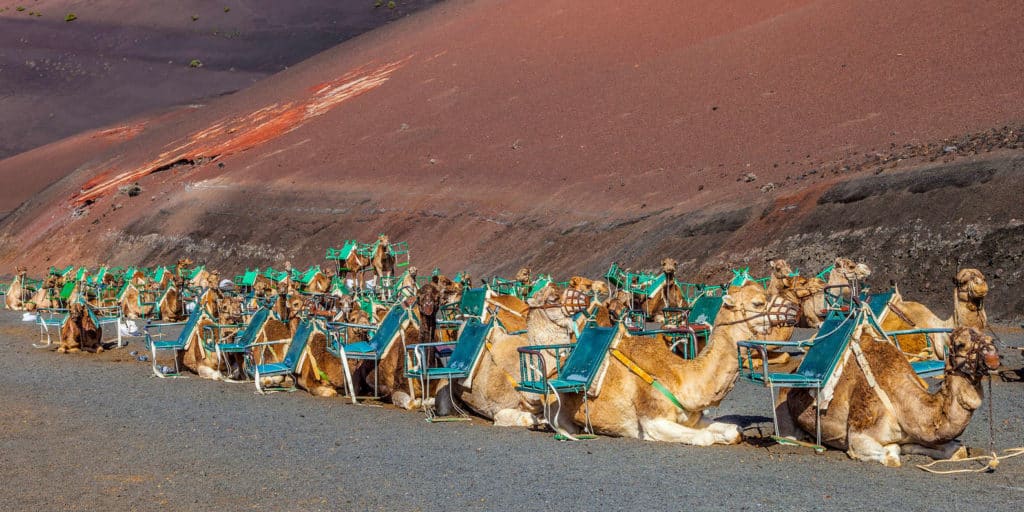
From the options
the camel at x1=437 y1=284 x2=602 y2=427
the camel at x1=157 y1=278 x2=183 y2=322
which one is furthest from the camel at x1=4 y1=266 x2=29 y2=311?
the camel at x1=437 y1=284 x2=602 y2=427

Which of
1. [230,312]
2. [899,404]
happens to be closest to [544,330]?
[899,404]

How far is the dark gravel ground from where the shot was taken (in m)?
9.16

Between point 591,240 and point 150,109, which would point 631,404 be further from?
point 150,109

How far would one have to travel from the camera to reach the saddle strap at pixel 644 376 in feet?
36.0

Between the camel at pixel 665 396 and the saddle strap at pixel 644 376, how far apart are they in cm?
3

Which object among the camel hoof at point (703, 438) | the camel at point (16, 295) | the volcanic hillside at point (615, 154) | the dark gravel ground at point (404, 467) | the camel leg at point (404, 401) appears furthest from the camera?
the camel at point (16, 295)

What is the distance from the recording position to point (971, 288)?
44.4ft

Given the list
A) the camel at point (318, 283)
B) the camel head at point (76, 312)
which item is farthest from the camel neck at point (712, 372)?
the camel at point (318, 283)

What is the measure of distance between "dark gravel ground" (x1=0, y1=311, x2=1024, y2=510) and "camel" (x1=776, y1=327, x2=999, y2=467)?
0.19 meters

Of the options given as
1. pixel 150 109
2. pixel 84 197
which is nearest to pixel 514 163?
pixel 84 197

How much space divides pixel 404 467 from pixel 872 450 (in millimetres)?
4059

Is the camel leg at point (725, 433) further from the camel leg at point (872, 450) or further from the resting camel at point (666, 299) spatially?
the resting camel at point (666, 299)

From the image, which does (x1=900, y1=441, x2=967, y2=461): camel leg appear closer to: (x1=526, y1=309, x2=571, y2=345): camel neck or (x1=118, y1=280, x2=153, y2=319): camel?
(x1=526, y1=309, x2=571, y2=345): camel neck

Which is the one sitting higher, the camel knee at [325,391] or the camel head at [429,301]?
the camel head at [429,301]
